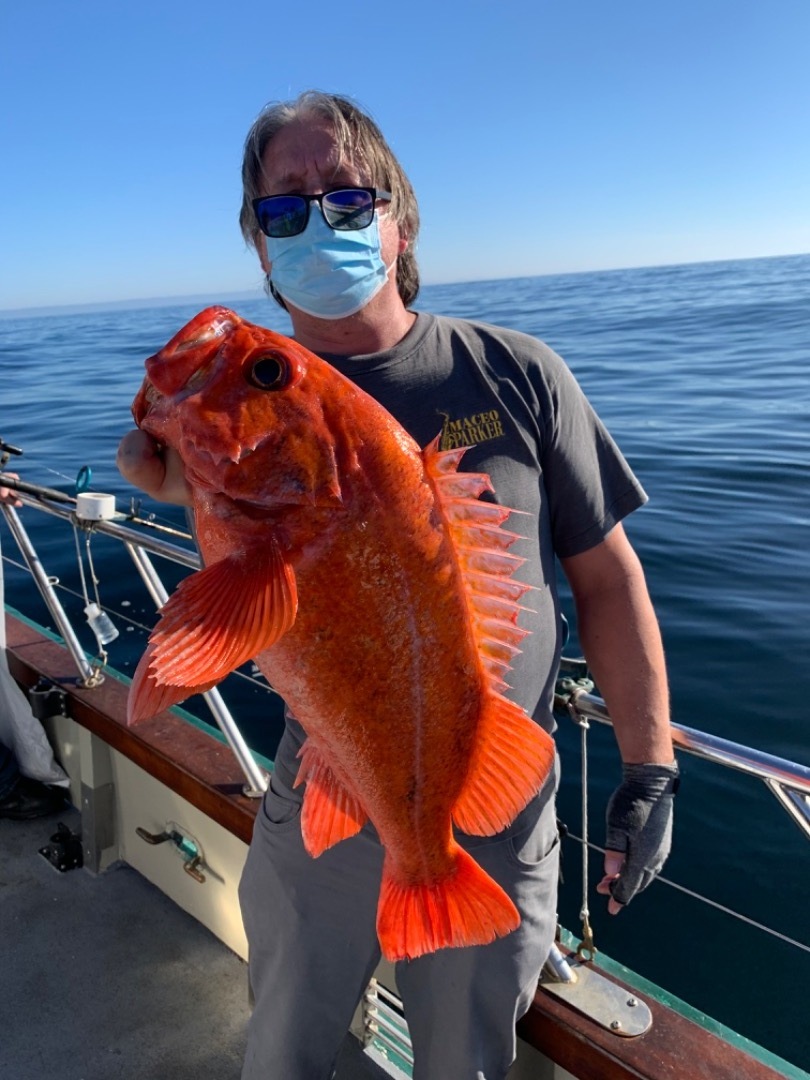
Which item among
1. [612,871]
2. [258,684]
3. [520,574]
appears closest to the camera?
[520,574]

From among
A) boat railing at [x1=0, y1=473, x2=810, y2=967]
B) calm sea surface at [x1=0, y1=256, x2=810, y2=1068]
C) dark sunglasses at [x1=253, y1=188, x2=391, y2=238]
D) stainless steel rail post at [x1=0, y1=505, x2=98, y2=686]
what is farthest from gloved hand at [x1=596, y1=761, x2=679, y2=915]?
stainless steel rail post at [x1=0, y1=505, x2=98, y2=686]

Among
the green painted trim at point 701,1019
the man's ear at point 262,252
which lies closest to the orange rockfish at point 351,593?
the man's ear at point 262,252

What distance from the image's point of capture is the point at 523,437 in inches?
76.5

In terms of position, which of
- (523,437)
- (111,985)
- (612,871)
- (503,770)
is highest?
(523,437)

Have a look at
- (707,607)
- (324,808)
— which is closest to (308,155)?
(324,808)

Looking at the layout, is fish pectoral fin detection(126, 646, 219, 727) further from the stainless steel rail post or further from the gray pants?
the stainless steel rail post

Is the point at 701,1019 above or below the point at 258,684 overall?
below

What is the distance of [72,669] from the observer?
4.20 metres

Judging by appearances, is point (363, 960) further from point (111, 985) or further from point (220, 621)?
point (111, 985)

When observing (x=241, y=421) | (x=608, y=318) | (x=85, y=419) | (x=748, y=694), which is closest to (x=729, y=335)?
(x=608, y=318)

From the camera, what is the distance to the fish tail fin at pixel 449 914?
1624mm

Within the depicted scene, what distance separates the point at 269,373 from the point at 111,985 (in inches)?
116

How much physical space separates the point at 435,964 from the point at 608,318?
94.8 feet

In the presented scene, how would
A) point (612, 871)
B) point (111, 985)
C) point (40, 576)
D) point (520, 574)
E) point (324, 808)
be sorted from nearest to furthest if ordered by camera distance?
point (324, 808) → point (520, 574) → point (612, 871) → point (111, 985) → point (40, 576)
